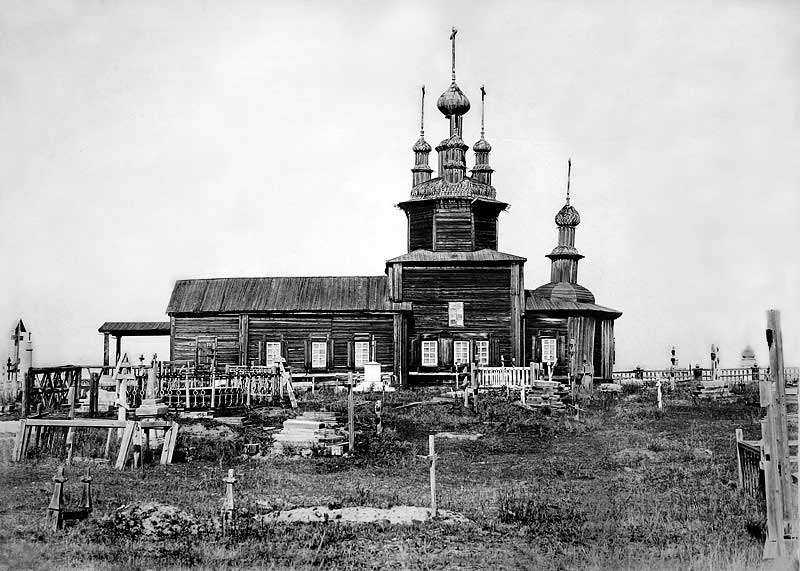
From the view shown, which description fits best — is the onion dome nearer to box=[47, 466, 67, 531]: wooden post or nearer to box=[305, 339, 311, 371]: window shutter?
box=[305, 339, 311, 371]: window shutter

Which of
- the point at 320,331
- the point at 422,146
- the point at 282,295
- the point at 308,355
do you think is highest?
the point at 422,146

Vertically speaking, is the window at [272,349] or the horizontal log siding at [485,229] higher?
the horizontal log siding at [485,229]

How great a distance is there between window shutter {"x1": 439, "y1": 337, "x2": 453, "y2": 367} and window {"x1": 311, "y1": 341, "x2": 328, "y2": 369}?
4.76 m

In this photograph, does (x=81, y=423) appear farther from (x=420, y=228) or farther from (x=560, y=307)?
(x=560, y=307)

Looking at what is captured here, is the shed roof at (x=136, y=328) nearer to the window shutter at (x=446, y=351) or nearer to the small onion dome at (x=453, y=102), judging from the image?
the window shutter at (x=446, y=351)

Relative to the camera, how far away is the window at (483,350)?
33.8m

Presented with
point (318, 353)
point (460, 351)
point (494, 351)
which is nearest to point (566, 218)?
point (494, 351)

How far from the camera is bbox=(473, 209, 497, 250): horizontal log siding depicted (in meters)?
35.7

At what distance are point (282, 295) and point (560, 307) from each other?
1172cm

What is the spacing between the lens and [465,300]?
33.9 m

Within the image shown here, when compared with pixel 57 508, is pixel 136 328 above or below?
above

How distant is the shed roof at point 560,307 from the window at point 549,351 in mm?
1306

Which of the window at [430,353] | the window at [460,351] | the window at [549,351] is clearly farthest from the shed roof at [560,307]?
the window at [430,353]

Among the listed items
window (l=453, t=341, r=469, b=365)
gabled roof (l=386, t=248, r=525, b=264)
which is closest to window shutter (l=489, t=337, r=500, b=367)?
window (l=453, t=341, r=469, b=365)
